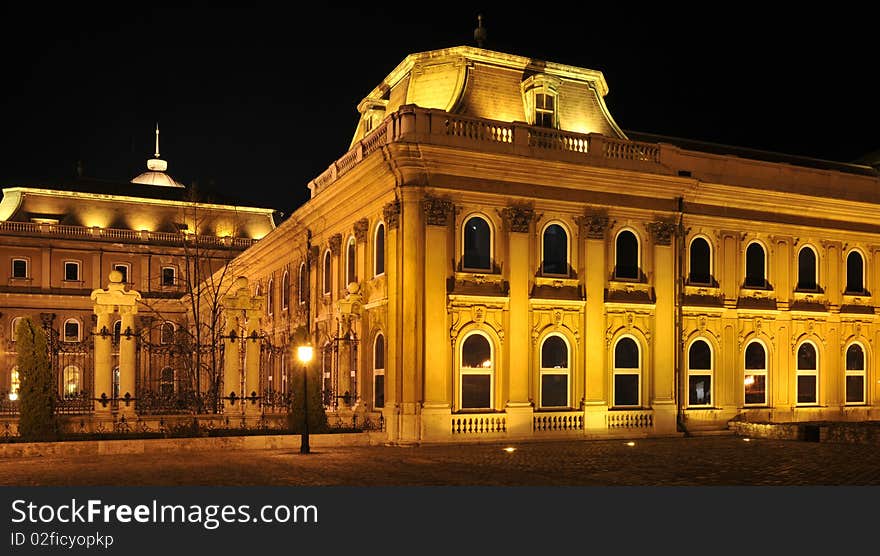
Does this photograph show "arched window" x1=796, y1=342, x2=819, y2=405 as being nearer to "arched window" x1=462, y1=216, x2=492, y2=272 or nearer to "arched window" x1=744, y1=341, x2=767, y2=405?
"arched window" x1=744, y1=341, x2=767, y2=405

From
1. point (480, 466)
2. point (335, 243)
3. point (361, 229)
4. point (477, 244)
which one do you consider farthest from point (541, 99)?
point (480, 466)

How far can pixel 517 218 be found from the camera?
29.7 m

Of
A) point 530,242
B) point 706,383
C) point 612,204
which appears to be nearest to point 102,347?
point 530,242

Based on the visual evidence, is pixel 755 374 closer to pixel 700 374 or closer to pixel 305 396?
pixel 700 374

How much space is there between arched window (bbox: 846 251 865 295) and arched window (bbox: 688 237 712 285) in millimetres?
6408

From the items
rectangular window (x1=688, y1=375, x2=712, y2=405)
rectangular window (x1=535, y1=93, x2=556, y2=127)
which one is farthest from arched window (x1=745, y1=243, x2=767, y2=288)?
rectangular window (x1=535, y1=93, x2=556, y2=127)

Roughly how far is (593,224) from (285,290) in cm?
1803

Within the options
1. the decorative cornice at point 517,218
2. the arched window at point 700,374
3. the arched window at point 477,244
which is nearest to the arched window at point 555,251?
the decorative cornice at point 517,218

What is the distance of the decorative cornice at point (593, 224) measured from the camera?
102 ft

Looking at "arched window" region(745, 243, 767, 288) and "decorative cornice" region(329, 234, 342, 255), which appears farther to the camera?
"decorative cornice" region(329, 234, 342, 255)

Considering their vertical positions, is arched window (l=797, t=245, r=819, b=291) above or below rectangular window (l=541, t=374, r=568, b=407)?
above

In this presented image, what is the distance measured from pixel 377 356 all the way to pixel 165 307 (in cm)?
4184

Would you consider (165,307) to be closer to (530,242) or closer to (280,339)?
(280,339)

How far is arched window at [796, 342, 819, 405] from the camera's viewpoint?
116ft
